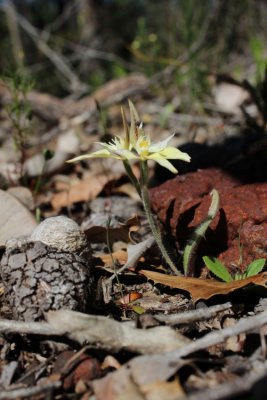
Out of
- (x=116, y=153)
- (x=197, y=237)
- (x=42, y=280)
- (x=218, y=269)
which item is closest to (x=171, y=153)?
(x=116, y=153)

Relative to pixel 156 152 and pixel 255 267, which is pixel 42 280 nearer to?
pixel 156 152

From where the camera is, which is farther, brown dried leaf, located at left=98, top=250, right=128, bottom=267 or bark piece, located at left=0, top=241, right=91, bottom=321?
brown dried leaf, located at left=98, top=250, right=128, bottom=267

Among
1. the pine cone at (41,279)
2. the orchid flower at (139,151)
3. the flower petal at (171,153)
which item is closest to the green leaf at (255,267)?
the orchid flower at (139,151)

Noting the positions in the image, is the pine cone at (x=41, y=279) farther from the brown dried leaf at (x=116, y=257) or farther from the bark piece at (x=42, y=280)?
the brown dried leaf at (x=116, y=257)

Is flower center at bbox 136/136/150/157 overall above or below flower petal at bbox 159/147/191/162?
above

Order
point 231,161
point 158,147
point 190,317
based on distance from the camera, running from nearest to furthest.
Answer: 1. point 190,317
2. point 158,147
3. point 231,161

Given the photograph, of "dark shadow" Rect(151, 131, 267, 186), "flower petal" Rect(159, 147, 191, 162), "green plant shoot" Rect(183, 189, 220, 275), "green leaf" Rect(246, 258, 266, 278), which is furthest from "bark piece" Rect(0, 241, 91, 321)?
"dark shadow" Rect(151, 131, 267, 186)

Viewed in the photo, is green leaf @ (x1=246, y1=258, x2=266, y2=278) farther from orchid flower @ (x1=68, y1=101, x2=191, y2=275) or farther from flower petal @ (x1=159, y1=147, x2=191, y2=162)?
flower petal @ (x1=159, y1=147, x2=191, y2=162)
